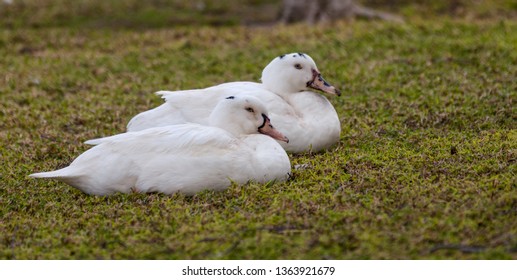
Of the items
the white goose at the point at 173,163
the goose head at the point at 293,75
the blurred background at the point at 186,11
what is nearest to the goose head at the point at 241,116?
the white goose at the point at 173,163

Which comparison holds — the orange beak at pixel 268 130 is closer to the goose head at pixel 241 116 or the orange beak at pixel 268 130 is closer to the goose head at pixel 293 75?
the goose head at pixel 241 116

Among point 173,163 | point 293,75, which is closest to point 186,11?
point 293,75

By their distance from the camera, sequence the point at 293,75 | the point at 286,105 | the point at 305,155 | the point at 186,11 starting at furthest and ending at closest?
the point at 186,11, the point at 293,75, the point at 286,105, the point at 305,155

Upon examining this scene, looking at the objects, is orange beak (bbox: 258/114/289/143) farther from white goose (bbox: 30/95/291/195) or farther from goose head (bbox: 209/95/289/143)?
white goose (bbox: 30/95/291/195)

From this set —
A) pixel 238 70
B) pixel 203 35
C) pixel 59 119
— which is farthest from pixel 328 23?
pixel 59 119

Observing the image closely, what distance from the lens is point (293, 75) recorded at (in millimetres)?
6754

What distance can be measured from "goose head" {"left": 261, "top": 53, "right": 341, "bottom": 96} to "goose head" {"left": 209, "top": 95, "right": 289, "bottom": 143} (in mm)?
907

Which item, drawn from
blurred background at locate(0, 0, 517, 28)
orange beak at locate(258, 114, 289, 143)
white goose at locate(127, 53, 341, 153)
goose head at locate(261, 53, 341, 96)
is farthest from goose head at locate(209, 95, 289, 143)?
blurred background at locate(0, 0, 517, 28)

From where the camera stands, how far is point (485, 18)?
11.9 metres

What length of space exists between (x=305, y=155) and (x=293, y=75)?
767 mm

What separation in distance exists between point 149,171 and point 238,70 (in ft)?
13.6

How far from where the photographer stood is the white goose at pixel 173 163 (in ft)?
17.4

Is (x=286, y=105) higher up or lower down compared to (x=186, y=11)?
higher up

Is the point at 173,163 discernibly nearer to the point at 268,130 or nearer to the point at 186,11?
the point at 268,130
